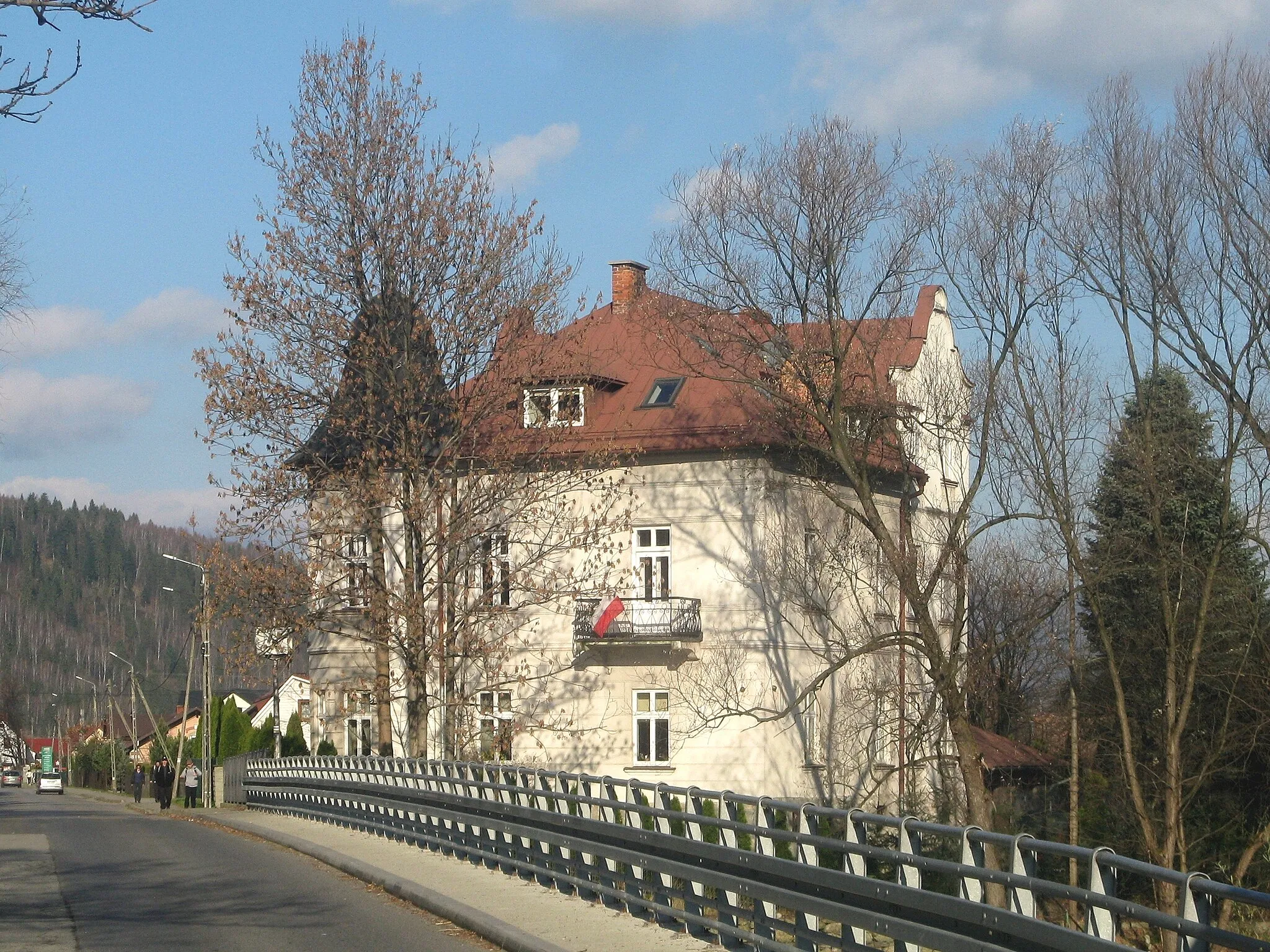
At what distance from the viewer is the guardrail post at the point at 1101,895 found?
21.3ft

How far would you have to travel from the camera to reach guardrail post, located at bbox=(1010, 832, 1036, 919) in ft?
23.5

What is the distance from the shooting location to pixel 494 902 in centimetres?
1372

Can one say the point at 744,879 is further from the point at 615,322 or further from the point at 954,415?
the point at 615,322

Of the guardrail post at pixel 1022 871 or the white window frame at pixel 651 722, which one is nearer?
the guardrail post at pixel 1022 871

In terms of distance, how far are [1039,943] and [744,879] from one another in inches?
153

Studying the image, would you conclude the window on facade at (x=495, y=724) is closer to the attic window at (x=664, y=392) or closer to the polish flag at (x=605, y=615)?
the polish flag at (x=605, y=615)

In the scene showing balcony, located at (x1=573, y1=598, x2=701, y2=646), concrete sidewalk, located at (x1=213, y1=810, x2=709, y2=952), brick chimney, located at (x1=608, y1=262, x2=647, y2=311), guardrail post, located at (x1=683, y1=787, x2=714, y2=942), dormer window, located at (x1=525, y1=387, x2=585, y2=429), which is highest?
brick chimney, located at (x1=608, y1=262, x2=647, y2=311)

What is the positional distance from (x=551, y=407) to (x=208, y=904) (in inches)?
681

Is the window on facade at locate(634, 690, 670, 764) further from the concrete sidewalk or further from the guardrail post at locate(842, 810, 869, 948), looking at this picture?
the guardrail post at locate(842, 810, 869, 948)

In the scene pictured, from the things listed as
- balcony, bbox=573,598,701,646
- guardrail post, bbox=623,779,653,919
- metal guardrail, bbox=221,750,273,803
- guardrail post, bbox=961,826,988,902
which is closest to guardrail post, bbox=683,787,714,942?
guardrail post, bbox=623,779,653,919

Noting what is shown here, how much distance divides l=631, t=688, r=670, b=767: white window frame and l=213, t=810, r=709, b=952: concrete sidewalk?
50.7 ft

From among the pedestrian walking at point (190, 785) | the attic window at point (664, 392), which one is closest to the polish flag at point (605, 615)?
the attic window at point (664, 392)

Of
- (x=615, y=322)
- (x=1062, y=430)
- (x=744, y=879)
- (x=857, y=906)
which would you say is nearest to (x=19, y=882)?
(x=744, y=879)

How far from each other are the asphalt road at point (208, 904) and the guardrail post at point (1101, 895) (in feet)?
20.2
